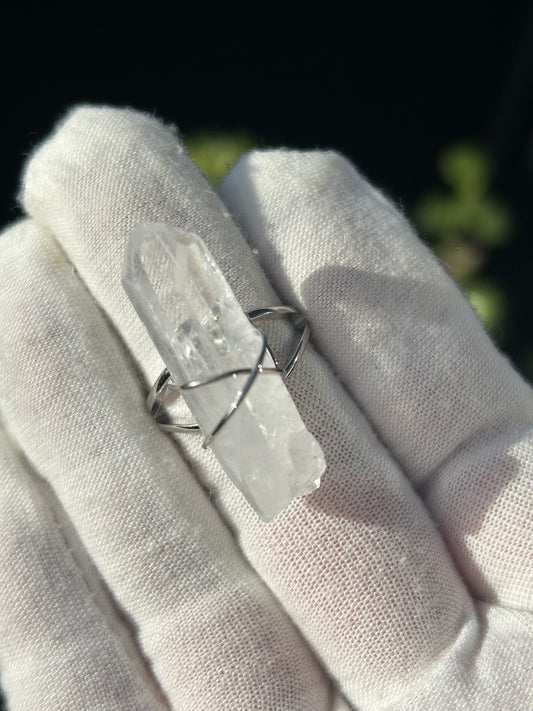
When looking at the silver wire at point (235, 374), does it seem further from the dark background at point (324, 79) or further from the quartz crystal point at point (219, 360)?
the dark background at point (324, 79)

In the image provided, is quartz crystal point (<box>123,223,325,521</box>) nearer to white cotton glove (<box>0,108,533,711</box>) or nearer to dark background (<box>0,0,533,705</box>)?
white cotton glove (<box>0,108,533,711</box>)

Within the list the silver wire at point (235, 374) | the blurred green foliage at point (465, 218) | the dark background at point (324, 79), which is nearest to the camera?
the silver wire at point (235, 374)

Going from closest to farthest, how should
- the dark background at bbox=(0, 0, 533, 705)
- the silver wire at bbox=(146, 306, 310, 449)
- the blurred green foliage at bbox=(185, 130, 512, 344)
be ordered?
the silver wire at bbox=(146, 306, 310, 449) < the blurred green foliage at bbox=(185, 130, 512, 344) < the dark background at bbox=(0, 0, 533, 705)

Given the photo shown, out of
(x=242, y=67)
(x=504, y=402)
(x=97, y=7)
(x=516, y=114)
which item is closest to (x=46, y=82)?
(x=97, y=7)

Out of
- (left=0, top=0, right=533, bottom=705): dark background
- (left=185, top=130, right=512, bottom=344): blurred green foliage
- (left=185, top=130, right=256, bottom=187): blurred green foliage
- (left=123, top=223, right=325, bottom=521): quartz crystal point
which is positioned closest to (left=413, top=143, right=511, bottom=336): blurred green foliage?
(left=185, top=130, right=512, bottom=344): blurred green foliage

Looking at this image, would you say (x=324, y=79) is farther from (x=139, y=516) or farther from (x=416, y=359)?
(x=139, y=516)

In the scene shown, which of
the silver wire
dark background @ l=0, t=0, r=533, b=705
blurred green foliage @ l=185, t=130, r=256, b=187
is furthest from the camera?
dark background @ l=0, t=0, r=533, b=705

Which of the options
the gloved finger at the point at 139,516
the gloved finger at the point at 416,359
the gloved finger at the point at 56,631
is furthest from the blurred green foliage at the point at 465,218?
the gloved finger at the point at 56,631
